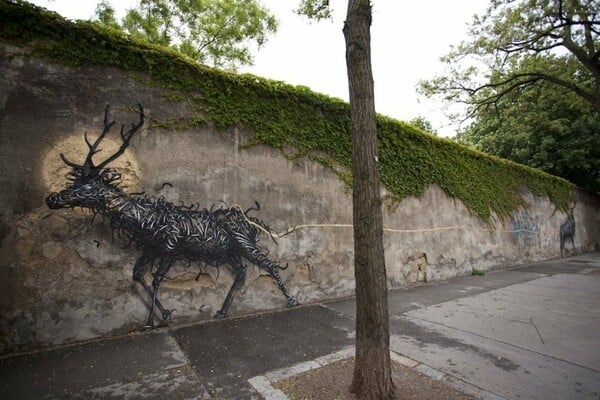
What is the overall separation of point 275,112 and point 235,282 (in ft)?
10.0

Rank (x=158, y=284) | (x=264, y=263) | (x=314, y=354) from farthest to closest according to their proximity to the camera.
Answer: (x=264, y=263) < (x=158, y=284) < (x=314, y=354)

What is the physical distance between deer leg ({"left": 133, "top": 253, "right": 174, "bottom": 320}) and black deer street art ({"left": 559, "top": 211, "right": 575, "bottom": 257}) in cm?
1597

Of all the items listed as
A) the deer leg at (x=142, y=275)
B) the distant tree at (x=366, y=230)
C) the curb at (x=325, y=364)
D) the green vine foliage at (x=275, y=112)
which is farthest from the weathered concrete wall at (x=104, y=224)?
the distant tree at (x=366, y=230)

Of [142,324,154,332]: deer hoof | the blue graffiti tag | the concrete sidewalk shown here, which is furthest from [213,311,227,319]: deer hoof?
the blue graffiti tag

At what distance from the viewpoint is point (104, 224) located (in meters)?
3.93

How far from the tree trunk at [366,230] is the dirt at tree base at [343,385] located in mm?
161

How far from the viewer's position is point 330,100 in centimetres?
626

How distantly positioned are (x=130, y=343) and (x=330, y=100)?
5329mm

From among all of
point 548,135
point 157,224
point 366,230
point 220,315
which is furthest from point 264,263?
point 548,135

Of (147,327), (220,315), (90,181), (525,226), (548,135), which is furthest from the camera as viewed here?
(548,135)

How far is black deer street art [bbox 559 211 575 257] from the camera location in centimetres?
1333

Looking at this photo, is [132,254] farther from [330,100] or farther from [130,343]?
[330,100]

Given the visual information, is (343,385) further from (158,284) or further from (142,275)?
(142,275)

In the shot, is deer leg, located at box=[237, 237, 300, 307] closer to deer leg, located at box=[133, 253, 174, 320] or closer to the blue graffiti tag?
deer leg, located at box=[133, 253, 174, 320]
